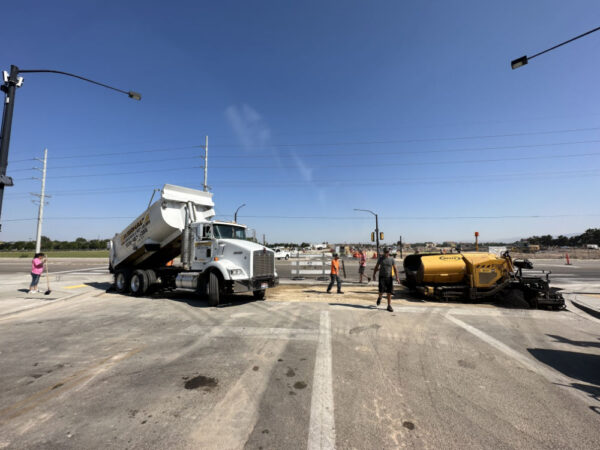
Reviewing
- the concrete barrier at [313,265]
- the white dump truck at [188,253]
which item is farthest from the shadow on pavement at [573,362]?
the concrete barrier at [313,265]

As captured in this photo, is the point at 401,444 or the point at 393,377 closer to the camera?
the point at 401,444

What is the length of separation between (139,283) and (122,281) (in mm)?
1273

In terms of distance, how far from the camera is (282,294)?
400 inches

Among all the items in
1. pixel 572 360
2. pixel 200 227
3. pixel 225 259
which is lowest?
pixel 572 360

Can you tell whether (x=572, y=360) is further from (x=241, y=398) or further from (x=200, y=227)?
(x=200, y=227)

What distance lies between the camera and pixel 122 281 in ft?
34.3

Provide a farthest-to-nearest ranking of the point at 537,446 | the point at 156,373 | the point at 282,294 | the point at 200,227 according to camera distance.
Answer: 1. the point at 282,294
2. the point at 200,227
3. the point at 156,373
4. the point at 537,446

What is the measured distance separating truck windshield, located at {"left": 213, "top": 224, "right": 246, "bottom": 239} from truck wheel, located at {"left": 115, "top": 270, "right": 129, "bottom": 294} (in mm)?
4636

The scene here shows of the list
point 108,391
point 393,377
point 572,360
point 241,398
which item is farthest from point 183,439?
point 572,360

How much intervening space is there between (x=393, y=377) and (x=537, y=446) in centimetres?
154

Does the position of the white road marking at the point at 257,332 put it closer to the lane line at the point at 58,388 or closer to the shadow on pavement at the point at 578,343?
the lane line at the point at 58,388

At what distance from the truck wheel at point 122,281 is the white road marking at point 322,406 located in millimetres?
9287

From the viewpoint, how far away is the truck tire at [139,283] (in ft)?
31.9

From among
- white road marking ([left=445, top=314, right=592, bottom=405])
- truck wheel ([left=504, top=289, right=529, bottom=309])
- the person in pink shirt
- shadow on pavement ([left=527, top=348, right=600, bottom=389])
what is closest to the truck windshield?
the person in pink shirt
